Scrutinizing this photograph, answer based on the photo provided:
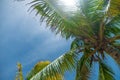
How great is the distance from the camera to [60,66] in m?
15.4

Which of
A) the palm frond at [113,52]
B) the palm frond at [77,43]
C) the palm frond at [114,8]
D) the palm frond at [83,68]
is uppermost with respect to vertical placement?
the palm frond at [77,43]

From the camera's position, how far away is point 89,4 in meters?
15.3

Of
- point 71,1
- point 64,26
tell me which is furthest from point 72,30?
point 71,1

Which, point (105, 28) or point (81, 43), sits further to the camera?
point (81, 43)

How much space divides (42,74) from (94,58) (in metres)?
2.47

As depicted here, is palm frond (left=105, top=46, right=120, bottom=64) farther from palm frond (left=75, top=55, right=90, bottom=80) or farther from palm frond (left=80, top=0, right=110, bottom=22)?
palm frond (left=75, top=55, right=90, bottom=80)

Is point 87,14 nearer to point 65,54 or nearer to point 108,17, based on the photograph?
point 108,17

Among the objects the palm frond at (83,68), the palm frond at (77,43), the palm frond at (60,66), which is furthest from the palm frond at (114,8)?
the palm frond at (83,68)

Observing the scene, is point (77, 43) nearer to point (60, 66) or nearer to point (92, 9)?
point (60, 66)

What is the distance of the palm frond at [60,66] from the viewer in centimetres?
1527

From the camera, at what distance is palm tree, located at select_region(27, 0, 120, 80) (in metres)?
14.9

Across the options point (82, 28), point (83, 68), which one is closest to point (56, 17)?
point (82, 28)

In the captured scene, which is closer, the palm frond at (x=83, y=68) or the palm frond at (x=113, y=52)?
the palm frond at (x=113, y=52)

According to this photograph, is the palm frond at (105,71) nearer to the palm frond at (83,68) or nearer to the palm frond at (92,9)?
the palm frond at (83,68)
